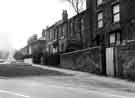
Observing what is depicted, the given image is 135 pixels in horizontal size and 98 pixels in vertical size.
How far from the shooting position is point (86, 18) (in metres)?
31.0

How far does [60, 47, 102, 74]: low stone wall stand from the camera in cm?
1947

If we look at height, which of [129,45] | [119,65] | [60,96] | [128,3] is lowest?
[60,96]

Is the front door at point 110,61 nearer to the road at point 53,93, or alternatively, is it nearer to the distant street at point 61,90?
the distant street at point 61,90

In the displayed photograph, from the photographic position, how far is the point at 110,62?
17.9 meters

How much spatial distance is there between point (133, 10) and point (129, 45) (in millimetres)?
8200

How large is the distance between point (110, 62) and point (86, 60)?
13.6 ft

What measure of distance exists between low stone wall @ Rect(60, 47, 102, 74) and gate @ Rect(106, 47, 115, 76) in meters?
0.91

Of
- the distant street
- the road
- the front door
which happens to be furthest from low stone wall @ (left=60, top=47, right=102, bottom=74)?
the road

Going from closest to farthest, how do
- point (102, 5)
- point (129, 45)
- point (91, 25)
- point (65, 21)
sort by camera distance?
point (129, 45)
point (102, 5)
point (91, 25)
point (65, 21)

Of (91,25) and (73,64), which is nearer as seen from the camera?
(73,64)

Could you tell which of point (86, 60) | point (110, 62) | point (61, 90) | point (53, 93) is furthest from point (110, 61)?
point (53, 93)

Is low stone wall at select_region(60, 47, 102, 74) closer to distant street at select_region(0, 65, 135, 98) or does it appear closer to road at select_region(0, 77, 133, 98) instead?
distant street at select_region(0, 65, 135, 98)

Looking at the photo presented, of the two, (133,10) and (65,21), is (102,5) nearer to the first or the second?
(133,10)

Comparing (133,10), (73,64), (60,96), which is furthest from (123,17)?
(60,96)
